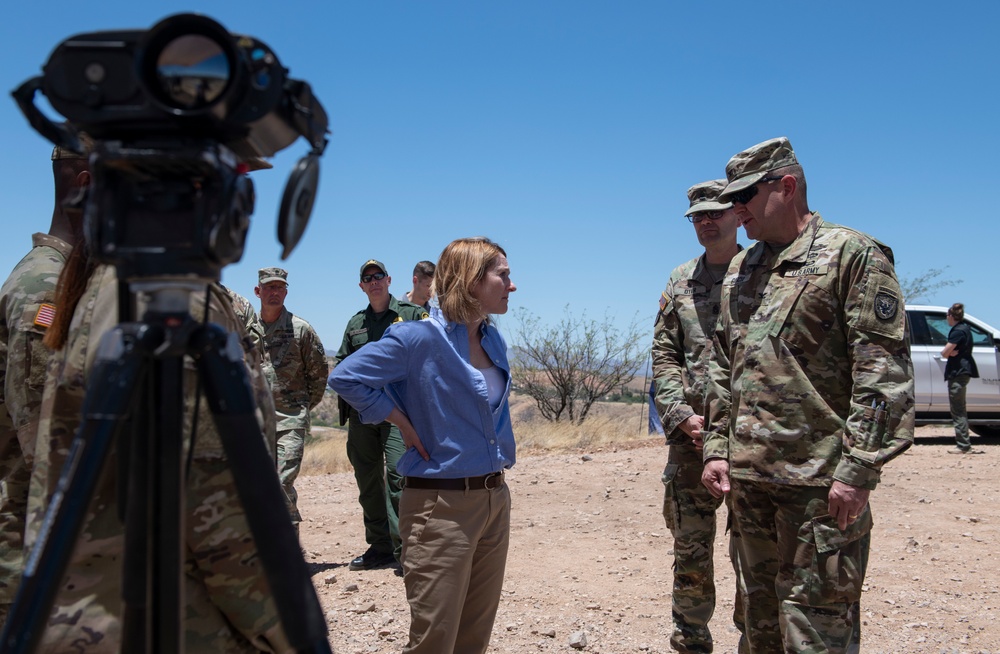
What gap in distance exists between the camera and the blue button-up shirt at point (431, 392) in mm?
3232

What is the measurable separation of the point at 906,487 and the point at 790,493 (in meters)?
6.15

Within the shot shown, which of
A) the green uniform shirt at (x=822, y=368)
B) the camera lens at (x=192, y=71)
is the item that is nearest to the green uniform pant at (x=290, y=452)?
the green uniform shirt at (x=822, y=368)

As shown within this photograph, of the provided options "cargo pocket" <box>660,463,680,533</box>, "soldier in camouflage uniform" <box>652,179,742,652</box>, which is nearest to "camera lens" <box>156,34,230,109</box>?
"soldier in camouflage uniform" <box>652,179,742,652</box>

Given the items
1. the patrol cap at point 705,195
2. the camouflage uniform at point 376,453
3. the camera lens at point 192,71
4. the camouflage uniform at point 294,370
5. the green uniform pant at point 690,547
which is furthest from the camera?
the camouflage uniform at point 294,370

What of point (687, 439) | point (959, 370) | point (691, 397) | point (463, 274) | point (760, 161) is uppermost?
point (760, 161)

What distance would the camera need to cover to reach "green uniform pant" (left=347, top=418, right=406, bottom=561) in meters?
6.00

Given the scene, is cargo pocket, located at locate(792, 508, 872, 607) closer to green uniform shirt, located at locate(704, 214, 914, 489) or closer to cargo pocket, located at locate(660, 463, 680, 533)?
green uniform shirt, located at locate(704, 214, 914, 489)

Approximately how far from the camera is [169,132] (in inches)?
52.0

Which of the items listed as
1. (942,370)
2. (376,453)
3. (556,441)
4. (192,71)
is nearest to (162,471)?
(192,71)

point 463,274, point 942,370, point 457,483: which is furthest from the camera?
point 942,370

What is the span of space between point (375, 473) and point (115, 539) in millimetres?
4872

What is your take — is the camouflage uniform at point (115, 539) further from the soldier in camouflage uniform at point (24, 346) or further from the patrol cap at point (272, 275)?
the patrol cap at point (272, 275)

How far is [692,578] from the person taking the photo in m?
4.20

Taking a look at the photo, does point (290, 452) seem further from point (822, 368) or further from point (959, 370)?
point (959, 370)
